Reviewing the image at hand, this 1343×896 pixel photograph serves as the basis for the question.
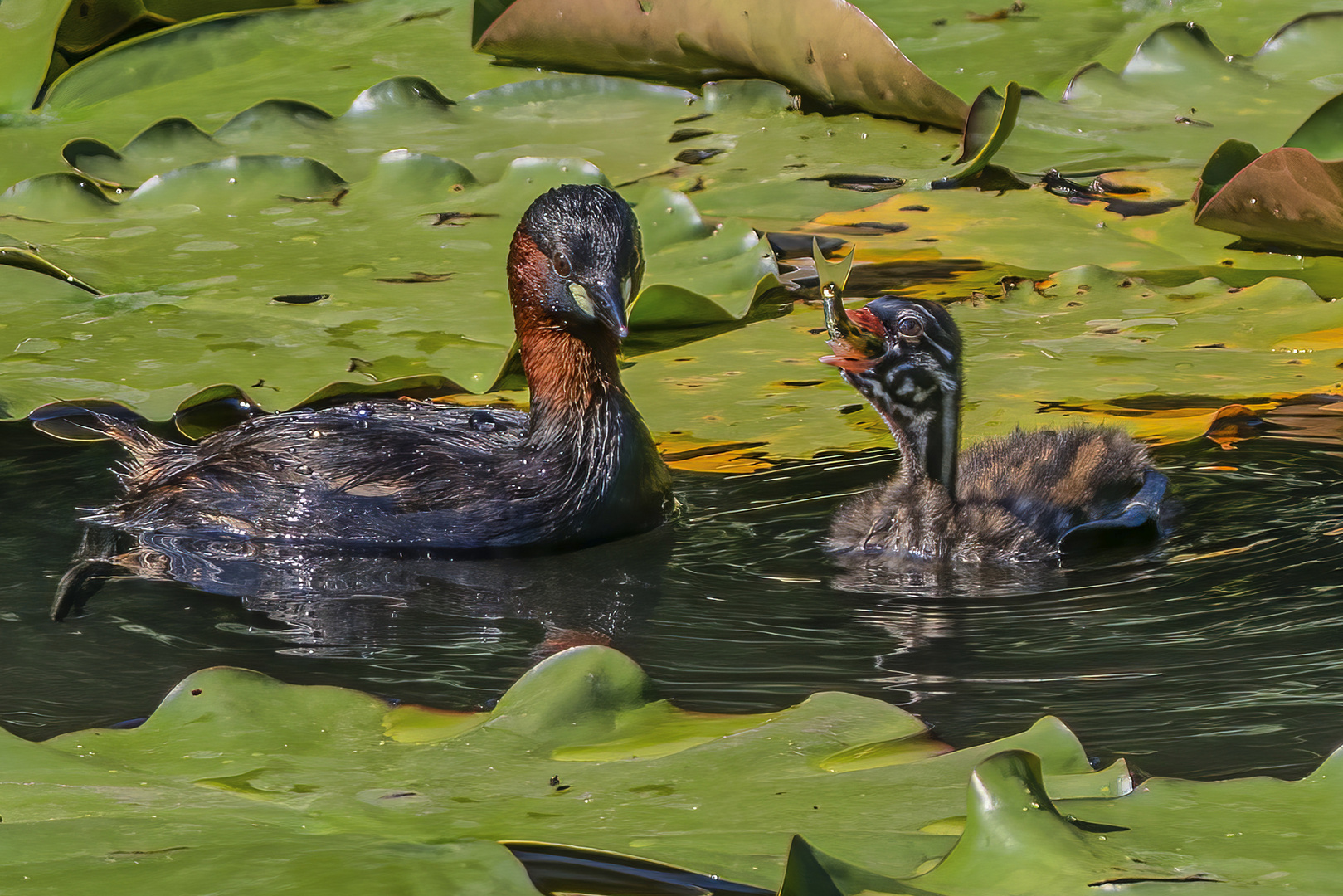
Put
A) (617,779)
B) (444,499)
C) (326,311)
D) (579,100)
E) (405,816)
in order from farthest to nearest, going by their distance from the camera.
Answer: (579,100)
(326,311)
(444,499)
(617,779)
(405,816)

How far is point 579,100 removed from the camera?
24.0 feet

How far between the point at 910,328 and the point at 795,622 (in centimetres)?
116

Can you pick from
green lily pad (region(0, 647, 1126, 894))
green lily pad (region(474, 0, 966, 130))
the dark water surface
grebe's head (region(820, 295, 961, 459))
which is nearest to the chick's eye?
grebe's head (region(820, 295, 961, 459))

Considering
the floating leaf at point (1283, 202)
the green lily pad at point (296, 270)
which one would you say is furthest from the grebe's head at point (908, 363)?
the floating leaf at point (1283, 202)

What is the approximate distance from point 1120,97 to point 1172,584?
376 cm

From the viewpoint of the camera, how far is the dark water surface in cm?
285

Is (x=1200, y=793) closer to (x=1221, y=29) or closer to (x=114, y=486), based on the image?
(x=114, y=486)

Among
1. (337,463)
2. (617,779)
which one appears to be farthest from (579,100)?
(617,779)

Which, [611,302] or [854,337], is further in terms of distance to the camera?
[611,302]

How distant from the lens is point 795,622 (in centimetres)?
344

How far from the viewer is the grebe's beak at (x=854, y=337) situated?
4.07 meters

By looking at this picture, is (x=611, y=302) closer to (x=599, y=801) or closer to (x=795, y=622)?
(x=795, y=622)

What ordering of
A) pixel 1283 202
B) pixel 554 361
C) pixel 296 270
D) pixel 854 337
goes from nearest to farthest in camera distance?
pixel 854 337 < pixel 554 361 < pixel 1283 202 < pixel 296 270

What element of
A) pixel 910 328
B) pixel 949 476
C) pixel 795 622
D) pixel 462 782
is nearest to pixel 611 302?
pixel 910 328
